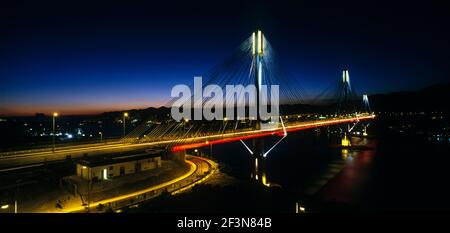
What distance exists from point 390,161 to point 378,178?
8171 mm

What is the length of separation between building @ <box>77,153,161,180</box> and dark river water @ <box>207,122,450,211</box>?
5.37 m

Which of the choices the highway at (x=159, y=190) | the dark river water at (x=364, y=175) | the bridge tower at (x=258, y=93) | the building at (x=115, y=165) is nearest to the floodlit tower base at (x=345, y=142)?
the dark river water at (x=364, y=175)

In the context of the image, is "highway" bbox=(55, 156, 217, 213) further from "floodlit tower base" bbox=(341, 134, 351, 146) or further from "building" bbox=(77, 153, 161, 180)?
"floodlit tower base" bbox=(341, 134, 351, 146)

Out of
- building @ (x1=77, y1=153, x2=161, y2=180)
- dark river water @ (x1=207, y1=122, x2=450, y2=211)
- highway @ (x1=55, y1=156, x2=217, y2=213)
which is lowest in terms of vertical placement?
dark river water @ (x1=207, y1=122, x2=450, y2=211)

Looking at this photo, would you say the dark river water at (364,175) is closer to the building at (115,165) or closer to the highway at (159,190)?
the highway at (159,190)

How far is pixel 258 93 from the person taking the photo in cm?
1573

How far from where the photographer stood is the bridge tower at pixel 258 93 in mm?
16009

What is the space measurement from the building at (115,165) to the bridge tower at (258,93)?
561 cm

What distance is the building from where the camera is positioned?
36.6ft

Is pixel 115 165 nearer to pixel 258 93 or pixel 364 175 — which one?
pixel 258 93

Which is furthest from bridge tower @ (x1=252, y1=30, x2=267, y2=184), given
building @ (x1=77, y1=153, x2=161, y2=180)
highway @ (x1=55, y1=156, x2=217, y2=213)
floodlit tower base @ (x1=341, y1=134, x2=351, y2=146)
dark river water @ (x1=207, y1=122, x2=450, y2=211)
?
floodlit tower base @ (x1=341, y1=134, x2=351, y2=146)

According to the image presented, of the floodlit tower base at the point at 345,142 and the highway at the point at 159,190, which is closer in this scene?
the highway at the point at 159,190
